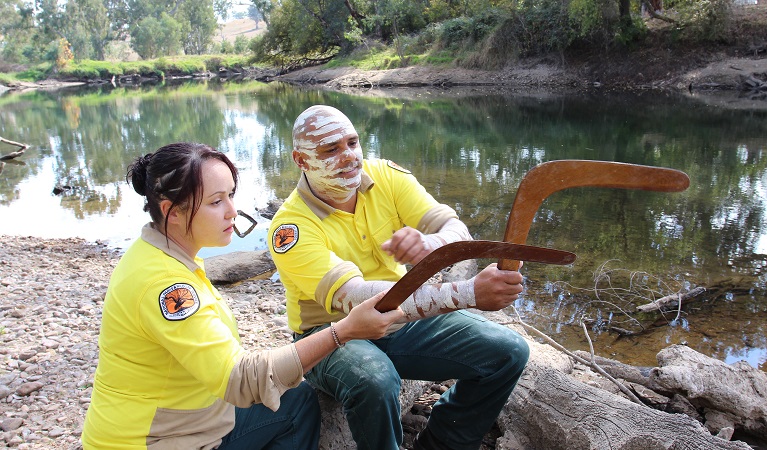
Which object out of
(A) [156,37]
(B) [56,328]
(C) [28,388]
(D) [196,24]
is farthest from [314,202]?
(D) [196,24]

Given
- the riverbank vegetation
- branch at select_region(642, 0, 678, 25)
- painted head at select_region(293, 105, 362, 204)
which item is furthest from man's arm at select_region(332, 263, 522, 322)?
branch at select_region(642, 0, 678, 25)

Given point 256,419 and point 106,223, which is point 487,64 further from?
point 256,419

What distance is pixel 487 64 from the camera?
3181 centimetres

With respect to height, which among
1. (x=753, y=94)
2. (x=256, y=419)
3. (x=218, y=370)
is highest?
(x=218, y=370)

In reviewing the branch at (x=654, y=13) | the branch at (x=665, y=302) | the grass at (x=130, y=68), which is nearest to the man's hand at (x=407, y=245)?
the branch at (x=665, y=302)

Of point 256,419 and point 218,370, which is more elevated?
point 218,370

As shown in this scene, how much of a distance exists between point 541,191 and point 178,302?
4.35 feet

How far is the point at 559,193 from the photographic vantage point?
1049 cm

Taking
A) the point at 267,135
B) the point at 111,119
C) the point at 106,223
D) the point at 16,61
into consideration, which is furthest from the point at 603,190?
the point at 16,61

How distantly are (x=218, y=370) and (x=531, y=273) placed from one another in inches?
223

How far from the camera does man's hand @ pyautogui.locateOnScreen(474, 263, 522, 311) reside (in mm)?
2324

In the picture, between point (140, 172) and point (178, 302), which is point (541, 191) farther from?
point (140, 172)

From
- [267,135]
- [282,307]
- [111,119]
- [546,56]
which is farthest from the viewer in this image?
[546,56]

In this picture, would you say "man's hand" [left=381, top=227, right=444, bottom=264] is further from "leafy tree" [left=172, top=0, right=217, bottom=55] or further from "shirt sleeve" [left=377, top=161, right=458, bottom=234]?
"leafy tree" [left=172, top=0, right=217, bottom=55]
